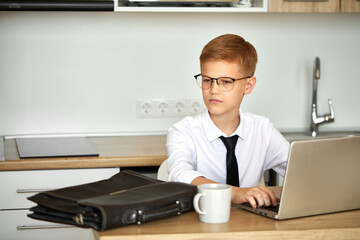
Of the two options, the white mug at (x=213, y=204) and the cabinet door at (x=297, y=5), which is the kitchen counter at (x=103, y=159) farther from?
the white mug at (x=213, y=204)

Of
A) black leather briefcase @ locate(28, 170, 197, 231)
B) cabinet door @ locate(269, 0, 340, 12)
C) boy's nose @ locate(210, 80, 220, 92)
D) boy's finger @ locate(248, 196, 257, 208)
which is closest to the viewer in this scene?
black leather briefcase @ locate(28, 170, 197, 231)

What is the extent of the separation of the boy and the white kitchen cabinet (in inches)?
19.1

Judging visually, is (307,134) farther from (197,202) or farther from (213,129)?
(197,202)

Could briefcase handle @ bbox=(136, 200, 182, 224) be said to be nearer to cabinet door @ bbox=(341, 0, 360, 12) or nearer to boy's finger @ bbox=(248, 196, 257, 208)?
boy's finger @ bbox=(248, 196, 257, 208)

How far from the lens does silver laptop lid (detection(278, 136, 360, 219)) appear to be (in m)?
1.14

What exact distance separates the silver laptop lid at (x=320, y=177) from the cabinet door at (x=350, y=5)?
139 cm

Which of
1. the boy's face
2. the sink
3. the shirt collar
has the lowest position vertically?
the sink

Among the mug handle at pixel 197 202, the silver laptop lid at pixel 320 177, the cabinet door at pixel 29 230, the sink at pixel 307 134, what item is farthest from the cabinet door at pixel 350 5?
the mug handle at pixel 197 202

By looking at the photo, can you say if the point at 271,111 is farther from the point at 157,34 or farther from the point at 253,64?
the point at 253,64

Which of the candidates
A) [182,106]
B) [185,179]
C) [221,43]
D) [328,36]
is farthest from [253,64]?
[328,36]

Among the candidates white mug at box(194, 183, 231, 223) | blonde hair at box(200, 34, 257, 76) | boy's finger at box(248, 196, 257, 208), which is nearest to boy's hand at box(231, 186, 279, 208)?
boy's finger at box(248, 196, 257, 208)

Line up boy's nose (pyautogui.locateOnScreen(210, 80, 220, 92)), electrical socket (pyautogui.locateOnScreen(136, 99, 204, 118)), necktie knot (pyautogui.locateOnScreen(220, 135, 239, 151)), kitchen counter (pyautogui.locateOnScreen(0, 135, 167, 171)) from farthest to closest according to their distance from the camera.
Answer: electrical socket (pyautogui.locateOnScreen(136, 99, 204, 118)), kitchen counter (pyautogui.locateOnScreen(0, 135, 167, 171)), necktie knot (pyautogui.locateOnScreen(220, 135, 239, 151)), boy's nose (pyautogui.locateOnScreen(210, 80, 220, 92))

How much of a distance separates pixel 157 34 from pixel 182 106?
0.38 metres

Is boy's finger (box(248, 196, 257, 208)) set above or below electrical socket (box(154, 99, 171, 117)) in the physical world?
below
